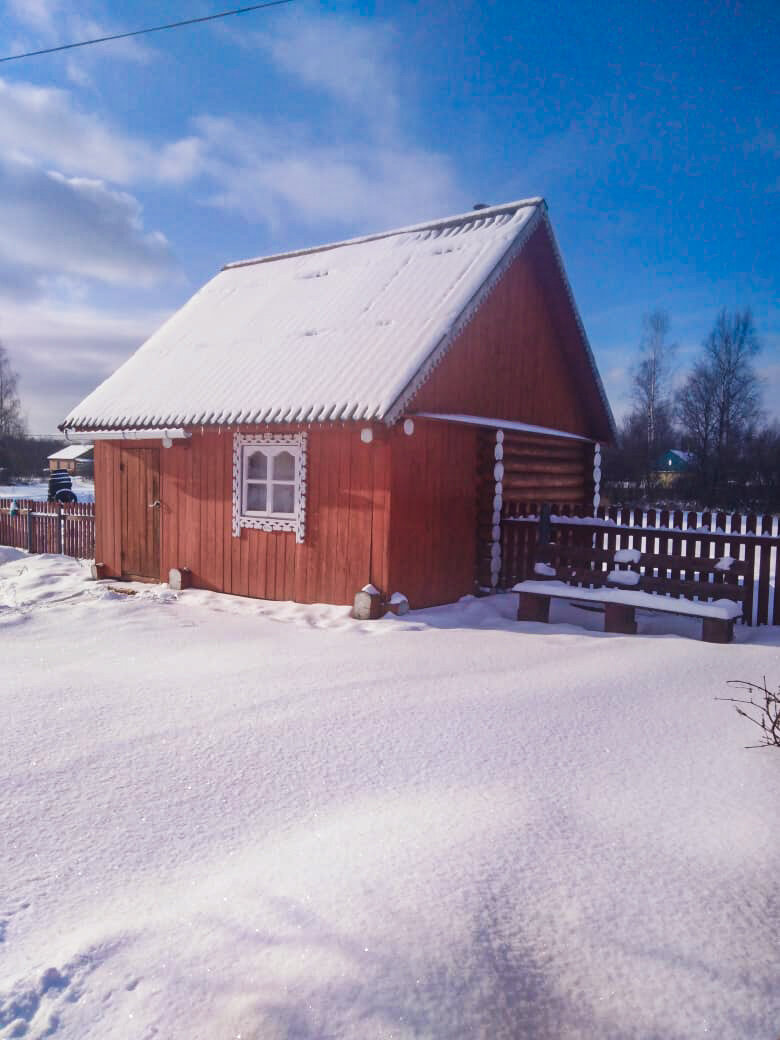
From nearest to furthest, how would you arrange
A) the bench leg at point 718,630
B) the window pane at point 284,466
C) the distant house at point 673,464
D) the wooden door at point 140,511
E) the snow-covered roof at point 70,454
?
the bench leg at point 718,630, the window pane at point 284,466, the wooden door at point 140,511, the distant house at point 673,464, the snow-covered roof at point 70,454

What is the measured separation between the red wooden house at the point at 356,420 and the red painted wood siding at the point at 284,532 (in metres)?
0.03

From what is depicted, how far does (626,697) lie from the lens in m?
5.04

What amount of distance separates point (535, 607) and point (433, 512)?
1874mm

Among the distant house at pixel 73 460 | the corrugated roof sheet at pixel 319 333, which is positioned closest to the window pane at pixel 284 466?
the corrugated roof sheet at pixel 319 333

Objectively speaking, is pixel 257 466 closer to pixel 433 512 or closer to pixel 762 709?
pixel 433 512

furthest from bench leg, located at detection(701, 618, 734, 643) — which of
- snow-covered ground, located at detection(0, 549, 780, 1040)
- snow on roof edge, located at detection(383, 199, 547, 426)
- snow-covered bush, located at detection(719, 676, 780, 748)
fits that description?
snow on roof edge, located at detection(383, 199, 547, 426)

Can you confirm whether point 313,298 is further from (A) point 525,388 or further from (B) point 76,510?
(B) point 76,510

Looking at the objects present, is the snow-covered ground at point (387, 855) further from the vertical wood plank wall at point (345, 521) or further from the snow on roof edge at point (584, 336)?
the snow on roof edge at point (584, 336)

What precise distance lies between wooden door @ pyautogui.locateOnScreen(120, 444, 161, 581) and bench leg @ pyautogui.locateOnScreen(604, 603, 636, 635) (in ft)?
22.8

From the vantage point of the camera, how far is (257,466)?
9.69 meters

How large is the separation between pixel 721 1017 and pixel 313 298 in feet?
36.3

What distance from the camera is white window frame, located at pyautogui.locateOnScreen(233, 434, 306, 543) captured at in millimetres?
9086

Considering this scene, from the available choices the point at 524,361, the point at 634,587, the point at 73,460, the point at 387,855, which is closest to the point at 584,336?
the point at 524,361

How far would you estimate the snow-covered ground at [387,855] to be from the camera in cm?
213
